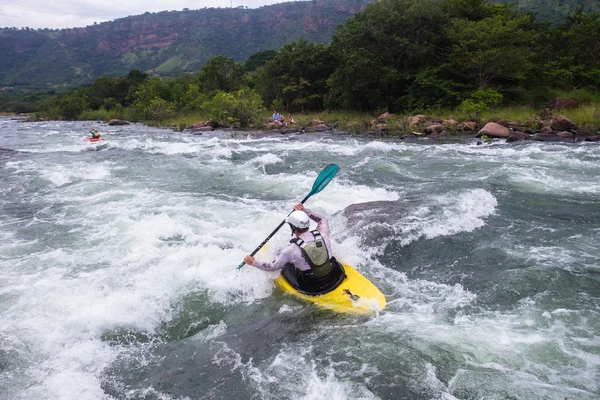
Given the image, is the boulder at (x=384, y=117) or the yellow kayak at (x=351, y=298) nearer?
the yellow kayak at (x=351, y=298)

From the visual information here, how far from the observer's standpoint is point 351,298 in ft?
13.2

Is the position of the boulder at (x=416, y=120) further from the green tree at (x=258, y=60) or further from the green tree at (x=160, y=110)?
the green tree at (x=258, y=60)

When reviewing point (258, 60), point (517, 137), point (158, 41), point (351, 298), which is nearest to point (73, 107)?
point (258, 60)

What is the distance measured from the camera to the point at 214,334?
3928 millimetres

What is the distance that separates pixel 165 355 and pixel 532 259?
437 centimetres

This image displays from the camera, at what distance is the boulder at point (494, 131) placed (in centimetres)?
1375

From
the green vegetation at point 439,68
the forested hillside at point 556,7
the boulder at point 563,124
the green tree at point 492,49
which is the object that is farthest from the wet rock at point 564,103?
the forested hillside at point 556,7

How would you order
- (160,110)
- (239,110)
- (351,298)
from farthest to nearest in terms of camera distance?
(160,110), (239,110), (351,298)

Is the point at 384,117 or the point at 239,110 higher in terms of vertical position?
the point at 239,110

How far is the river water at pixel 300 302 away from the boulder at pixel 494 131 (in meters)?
4.60

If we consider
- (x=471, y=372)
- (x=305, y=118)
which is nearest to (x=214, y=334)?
(x=471, y=372)

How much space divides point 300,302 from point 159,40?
588 feet

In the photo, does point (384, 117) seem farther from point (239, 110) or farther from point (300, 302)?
point (300, 302)

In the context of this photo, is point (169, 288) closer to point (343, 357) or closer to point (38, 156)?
point (343, 357)
